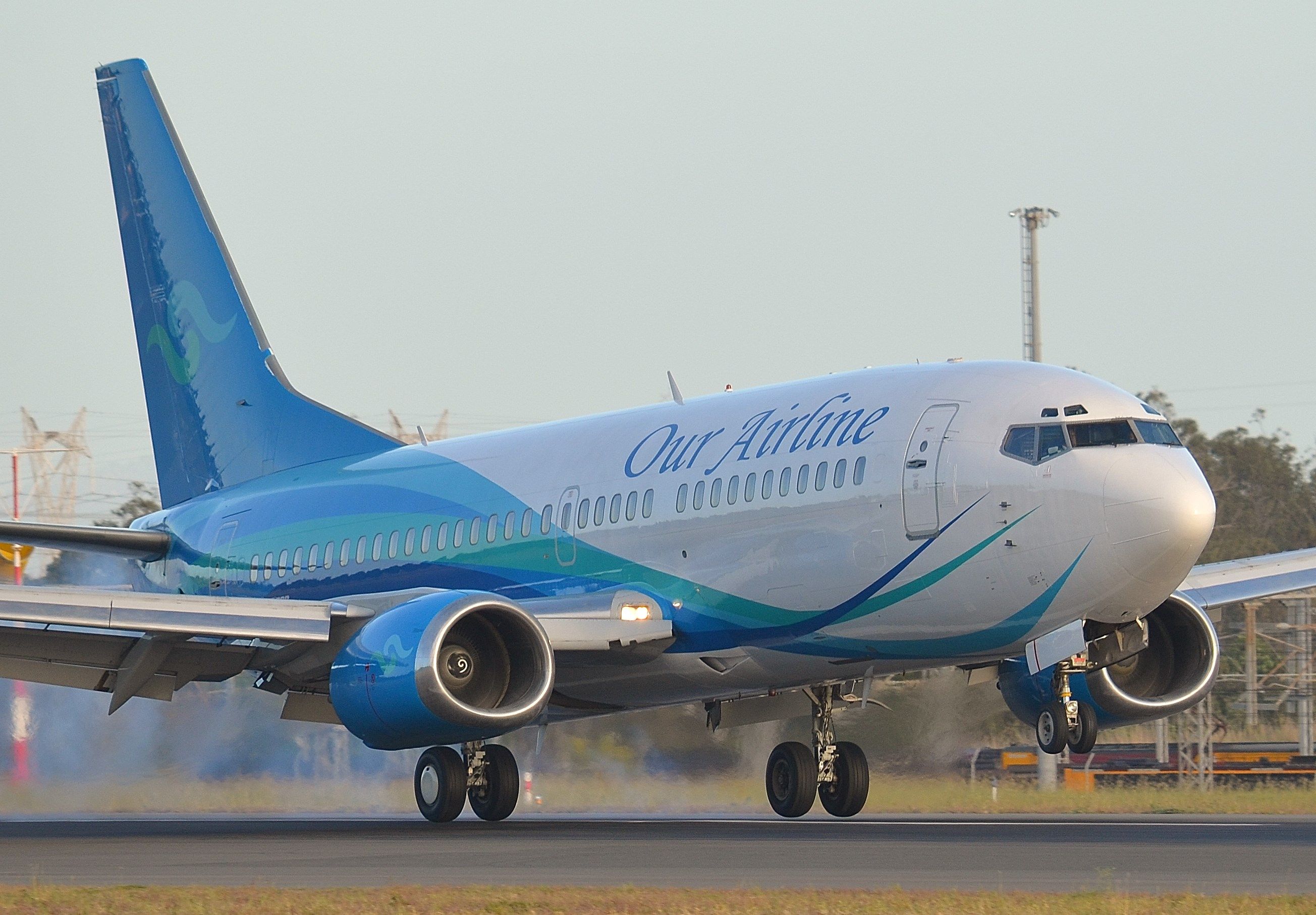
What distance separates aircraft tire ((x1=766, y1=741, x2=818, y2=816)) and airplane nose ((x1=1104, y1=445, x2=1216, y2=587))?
598cm

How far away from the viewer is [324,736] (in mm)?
31344

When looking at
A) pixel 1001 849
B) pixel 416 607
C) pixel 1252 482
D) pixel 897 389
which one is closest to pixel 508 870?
pixel 1001 849

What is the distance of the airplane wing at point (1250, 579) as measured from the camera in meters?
22.7

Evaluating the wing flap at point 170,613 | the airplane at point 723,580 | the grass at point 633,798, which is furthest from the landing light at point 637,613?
the grass at point 633,798

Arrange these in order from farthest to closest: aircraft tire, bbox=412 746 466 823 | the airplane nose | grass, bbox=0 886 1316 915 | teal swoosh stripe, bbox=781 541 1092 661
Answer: aircraft tire, bbox=412 746 466 823 → teal swoosh stripe, bbox=781 541 1092 661 → the airplane nose → grass, bbox=0 886 1316 915

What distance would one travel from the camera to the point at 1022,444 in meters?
18.8

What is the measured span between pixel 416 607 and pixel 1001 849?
22.7ft

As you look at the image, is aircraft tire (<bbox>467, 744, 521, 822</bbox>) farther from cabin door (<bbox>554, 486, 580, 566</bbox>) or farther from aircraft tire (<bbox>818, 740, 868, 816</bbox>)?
aircraft tire (<bbox>818, 740, 868, 816</bbox>)

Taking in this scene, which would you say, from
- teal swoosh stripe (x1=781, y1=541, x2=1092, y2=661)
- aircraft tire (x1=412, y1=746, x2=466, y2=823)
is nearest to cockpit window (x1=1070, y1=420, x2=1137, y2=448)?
teal swoosh stripe (x1=781, y1=541, x2=1092, y2=661)

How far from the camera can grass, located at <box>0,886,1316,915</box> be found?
11516 millimetres

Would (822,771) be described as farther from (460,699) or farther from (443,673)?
(443,673)

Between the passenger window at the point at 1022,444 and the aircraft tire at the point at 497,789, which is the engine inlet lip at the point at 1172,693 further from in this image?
the aircraft tire at the point at 497,789

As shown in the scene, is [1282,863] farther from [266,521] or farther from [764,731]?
[266,521]

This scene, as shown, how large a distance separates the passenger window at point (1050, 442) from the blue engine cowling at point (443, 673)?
5584mm
